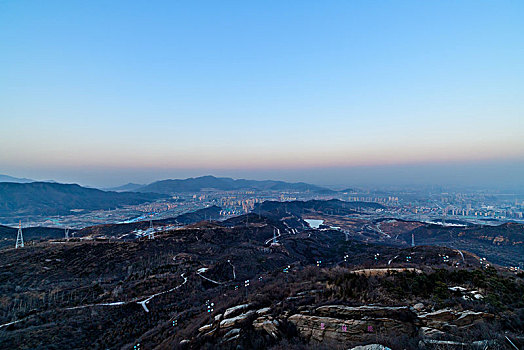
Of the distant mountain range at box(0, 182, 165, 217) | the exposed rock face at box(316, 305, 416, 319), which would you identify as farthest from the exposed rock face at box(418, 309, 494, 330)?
the distant mountain range at box(0, 182, 165, 217)

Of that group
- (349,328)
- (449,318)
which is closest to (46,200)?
(349,328)

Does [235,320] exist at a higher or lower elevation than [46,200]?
higher

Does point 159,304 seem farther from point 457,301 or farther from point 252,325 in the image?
point 457,301

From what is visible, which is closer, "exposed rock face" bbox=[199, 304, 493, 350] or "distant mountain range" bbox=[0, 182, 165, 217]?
"exposed rock face" bbox=[199, 304, 493, 350]

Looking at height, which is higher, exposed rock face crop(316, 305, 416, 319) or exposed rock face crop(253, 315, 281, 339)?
exposed rock face crop(316, 305, 416, 319)

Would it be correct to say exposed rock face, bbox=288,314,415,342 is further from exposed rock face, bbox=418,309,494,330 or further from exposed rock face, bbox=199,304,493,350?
exposed rock face, bbox=418,309,494,330

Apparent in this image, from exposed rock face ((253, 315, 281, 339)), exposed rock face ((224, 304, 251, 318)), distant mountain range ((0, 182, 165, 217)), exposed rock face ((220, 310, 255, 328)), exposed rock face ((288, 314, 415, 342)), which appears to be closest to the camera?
exposed rock face ((288, 314, 415, 342))

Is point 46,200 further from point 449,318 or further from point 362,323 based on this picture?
point 449,318

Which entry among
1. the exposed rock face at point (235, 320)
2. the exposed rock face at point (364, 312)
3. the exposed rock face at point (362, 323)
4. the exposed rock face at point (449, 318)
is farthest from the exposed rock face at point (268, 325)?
the exposed rock face at point (449, 318)

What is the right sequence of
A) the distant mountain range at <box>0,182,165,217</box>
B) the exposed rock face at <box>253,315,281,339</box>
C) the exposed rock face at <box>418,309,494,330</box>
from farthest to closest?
the distant mountain range at <box>0,182,165,217</box>, the exposed rock face at <box>253,315,281,339</box>, the exposed rock face at <box>418,309,494,330</box>

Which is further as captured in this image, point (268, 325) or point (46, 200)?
point (46, 200)
